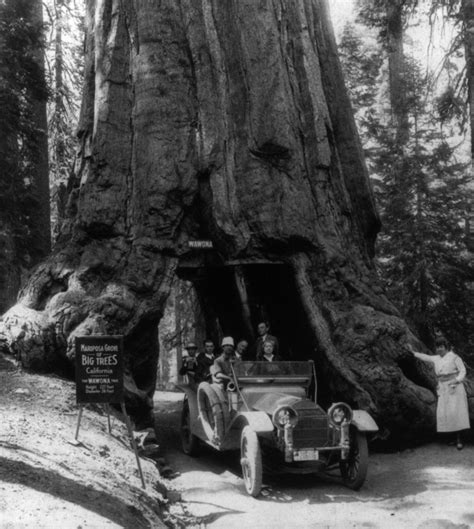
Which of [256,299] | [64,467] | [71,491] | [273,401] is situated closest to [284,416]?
[273,401]

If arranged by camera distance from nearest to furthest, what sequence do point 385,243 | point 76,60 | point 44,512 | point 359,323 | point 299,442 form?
point 44,512
point 299,442
point 359,323
point 385,243
point 76,60

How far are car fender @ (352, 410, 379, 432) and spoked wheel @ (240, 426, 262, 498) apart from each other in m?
1.25

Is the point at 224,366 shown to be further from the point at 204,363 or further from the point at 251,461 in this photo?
the point at 204,363

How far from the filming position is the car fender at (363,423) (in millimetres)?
7875

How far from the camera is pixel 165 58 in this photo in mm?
11945

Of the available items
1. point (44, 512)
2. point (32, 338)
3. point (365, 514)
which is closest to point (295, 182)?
point (32, 338)

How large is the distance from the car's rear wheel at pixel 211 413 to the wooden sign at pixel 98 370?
1.67 metres

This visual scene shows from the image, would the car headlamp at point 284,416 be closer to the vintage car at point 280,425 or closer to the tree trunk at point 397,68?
the vintage car at point 280,425

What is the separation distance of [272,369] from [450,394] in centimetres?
277

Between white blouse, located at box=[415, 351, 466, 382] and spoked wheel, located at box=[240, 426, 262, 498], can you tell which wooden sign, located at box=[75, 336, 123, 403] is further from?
white blouse, located at box=[415, 351, 466, 382]

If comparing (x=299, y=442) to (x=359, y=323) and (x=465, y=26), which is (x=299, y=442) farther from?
(x=465, y=26)

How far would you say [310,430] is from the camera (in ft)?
25.2

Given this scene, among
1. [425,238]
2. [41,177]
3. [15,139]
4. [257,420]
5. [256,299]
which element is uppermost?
[15,139]

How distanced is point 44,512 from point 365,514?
11.3 ft
